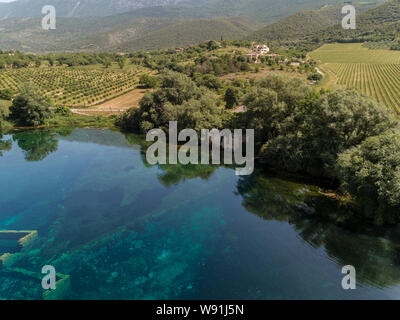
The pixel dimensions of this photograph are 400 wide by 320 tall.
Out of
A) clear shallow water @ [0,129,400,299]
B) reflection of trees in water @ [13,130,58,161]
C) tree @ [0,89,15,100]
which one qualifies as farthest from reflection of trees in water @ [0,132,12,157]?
tree @ [0,89,15,100]

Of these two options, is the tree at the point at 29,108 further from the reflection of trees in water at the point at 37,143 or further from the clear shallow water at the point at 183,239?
the clear shallow water at the point at 183,239

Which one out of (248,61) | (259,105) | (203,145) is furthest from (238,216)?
(248,61)

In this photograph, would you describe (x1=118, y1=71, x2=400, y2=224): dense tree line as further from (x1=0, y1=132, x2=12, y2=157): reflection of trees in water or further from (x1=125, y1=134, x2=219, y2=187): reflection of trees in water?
(x1=0, y1=132, x2=12, y2=157): reflection of trees in water

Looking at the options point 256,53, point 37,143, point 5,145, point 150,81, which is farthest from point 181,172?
point 256,53

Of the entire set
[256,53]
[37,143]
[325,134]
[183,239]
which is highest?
[256,53]

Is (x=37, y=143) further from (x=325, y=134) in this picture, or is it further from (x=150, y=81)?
(x=150, y=81)

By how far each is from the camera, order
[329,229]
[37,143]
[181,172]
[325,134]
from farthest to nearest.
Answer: [37,143]
[181,172]
[325,134]
[329,229]
